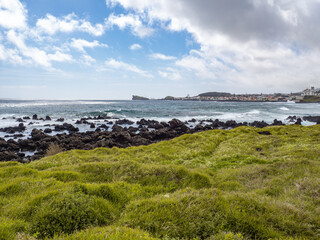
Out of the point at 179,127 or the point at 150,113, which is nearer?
the point at 179,127

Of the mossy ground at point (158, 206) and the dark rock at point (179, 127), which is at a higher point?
the mossy ground at point (158, 206)

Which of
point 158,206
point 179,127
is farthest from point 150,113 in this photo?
point 158,206

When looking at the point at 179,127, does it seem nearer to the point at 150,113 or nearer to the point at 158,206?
the point at 158,206

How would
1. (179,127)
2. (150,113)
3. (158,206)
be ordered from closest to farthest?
(158,206)
(179,127)
(150,113)

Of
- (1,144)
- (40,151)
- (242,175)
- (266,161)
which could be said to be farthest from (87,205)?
(1,144)

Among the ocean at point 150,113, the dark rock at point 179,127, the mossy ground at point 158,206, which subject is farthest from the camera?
the ocean at point 150,113

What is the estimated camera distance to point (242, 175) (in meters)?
7.91

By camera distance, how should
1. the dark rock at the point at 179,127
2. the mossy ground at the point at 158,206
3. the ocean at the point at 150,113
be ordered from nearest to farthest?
the mossy ground at the point at 158,206, the dark rock at the point at 179,127, the ocean at the point at 150,113

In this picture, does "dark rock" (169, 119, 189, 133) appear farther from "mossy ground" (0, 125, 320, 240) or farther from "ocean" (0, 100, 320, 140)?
"mossy ground" (0, 125, 320, 240)

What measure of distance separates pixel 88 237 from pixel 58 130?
36028 millimetres

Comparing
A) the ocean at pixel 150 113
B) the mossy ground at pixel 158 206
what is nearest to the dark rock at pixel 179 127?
the ocean at pixel 150 113

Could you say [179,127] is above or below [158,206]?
below

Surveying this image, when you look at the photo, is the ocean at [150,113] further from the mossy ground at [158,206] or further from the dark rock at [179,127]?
the mossy ground at [158,206]

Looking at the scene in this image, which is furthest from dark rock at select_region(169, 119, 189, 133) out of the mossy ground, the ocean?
the mossy ground
